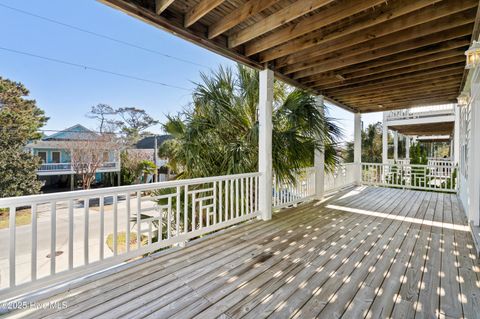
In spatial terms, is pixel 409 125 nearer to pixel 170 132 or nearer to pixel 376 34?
pixel 376 34

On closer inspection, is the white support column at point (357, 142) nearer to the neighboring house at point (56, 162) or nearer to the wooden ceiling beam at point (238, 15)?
the wooden ceiling beam at point (238, 15)

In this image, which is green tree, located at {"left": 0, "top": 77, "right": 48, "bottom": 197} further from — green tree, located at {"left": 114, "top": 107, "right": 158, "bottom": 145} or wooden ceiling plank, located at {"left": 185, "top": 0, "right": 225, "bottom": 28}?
green tree, located at {"left": 114, "top": 107, "right": 158, "bottom": 145}

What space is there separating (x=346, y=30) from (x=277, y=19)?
86 cm

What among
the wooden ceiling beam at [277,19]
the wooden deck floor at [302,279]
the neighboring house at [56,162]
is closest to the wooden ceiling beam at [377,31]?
the wooden ceiling beam at [277,19]

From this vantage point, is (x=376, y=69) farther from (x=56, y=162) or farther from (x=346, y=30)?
(x=56, y=162)

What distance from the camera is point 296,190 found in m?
4.71

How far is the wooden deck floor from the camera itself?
61.1 inches

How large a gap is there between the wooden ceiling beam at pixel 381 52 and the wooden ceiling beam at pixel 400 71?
78cm

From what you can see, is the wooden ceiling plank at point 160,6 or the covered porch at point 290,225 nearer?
the covered porch at point 290,225

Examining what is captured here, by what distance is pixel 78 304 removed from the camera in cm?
159

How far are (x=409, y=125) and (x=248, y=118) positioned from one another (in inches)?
341

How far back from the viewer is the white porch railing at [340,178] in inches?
236

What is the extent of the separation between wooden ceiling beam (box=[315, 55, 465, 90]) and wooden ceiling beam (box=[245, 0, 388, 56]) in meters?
1.97

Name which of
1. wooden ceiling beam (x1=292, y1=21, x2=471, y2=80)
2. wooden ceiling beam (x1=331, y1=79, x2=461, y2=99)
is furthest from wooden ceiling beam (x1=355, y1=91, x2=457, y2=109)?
wooden ceiling beam (x1=292, y1=21, x2=471, y2=80)
